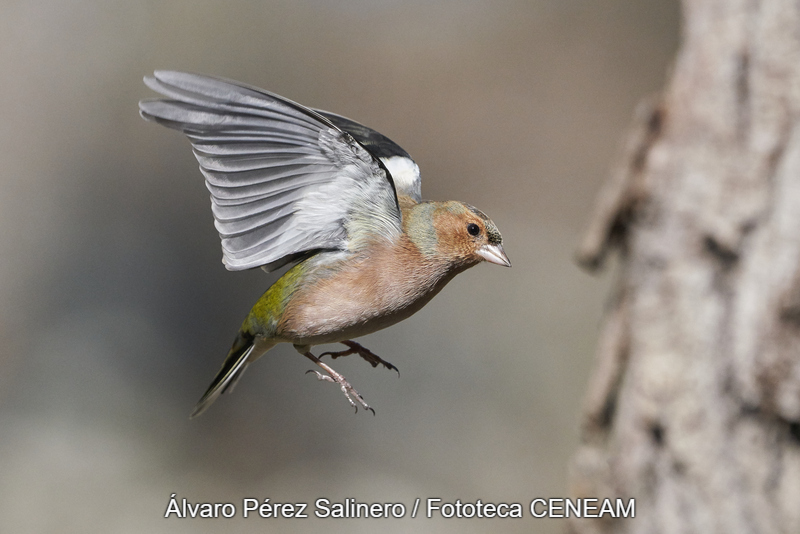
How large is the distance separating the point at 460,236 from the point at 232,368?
0.97 metres

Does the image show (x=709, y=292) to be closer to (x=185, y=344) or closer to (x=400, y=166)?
(x=400, y=166)

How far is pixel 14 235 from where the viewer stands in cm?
622

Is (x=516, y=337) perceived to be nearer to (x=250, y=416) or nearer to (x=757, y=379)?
(x=250, y=416)

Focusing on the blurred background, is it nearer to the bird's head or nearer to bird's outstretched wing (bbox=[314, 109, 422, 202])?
bird's outstretched wing (bbox=[314, 109, 422, 202])

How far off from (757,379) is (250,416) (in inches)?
165

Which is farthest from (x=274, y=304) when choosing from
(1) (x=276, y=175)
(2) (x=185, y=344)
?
(2) (x=185, y=344)

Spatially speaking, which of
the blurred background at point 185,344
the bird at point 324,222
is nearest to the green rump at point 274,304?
the bird at point 324,222

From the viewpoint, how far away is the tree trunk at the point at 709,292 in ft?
9.34

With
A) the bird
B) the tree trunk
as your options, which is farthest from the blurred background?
the bird

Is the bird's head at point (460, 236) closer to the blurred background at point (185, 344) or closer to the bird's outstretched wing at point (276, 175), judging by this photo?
the bird's outstretched wing at point (276, 175)

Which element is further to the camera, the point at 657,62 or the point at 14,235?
the point at 657,62

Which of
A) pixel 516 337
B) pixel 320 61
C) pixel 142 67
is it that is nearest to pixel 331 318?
pixel 516 337

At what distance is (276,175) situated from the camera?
1854mm

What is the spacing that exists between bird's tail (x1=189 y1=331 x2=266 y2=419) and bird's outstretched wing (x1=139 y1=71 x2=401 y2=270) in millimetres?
417
